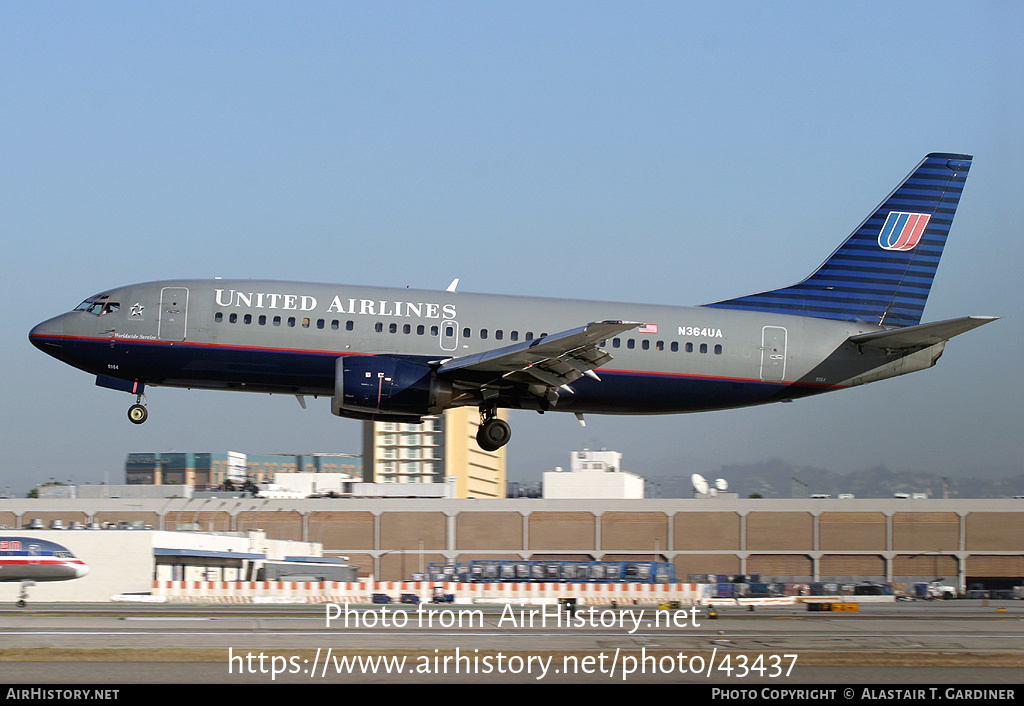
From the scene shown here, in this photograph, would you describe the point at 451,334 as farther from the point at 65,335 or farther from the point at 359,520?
the point at 359,520

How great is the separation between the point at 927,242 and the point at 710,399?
9693 millimetres

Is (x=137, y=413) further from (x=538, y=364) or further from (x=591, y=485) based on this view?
(x=591, y=485)

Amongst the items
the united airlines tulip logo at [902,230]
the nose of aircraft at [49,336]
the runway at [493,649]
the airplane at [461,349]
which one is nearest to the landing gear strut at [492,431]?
the airplane at [461,349]

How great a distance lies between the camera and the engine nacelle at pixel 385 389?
1262 inches

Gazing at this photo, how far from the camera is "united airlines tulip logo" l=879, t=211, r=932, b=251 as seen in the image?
3794 centimetres

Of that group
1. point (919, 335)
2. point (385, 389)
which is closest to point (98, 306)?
point (385, 389)

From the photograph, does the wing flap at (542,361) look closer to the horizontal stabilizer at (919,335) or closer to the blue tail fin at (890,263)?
the blue tail fin at (890,263)

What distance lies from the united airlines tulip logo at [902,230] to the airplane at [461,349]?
2.94 meters

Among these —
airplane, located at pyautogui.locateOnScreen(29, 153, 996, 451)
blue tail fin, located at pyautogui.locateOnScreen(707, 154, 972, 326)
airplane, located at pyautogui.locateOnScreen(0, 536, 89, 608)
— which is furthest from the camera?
airplane, located at pyautogui.locateOnScreen(0, 536, 89, 608)

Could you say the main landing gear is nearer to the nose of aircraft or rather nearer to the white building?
the nose of aircraft

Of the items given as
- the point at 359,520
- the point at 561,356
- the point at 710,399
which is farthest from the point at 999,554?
the point at 561,356

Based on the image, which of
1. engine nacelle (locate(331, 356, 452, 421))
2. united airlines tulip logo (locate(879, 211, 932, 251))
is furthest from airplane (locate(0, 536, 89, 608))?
united airlines tulip logo (locate(879, 211, 932, 251))

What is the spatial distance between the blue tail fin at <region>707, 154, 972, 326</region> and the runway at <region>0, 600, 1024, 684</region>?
1000 centimetres

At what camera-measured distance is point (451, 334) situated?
33.6 m
